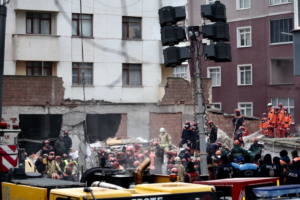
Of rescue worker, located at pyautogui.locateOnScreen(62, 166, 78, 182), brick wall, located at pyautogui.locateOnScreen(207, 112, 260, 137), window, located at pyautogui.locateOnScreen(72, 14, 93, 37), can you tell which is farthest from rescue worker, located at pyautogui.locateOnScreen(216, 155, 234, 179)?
brick wall, located at pyautogui.locateOnScreen(207, 112, 260, 137)

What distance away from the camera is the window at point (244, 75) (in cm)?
3950

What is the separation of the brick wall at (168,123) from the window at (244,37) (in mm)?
12675

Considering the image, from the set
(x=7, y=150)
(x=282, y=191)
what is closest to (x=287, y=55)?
(x=7, y=150)

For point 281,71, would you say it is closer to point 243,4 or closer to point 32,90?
point 243,4

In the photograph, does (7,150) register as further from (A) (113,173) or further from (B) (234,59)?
(B) (234,59)

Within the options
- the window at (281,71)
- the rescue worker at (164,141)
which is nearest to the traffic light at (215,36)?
the rescue worker at (164,141)

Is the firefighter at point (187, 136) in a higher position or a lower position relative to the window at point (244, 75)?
lower

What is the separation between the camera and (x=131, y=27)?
29.3 m

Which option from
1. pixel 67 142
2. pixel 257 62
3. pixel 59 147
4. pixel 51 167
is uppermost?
pixel 257 62

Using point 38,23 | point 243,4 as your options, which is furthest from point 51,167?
point 243,4

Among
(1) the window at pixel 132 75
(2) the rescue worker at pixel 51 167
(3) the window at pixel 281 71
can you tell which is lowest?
(2) the rescue worker at pixel 51 167

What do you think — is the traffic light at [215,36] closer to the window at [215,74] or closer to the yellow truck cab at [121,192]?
the yellow truck cab at [121,192]

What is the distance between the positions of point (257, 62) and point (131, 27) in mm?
12964

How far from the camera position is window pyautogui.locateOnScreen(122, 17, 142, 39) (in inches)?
1149
